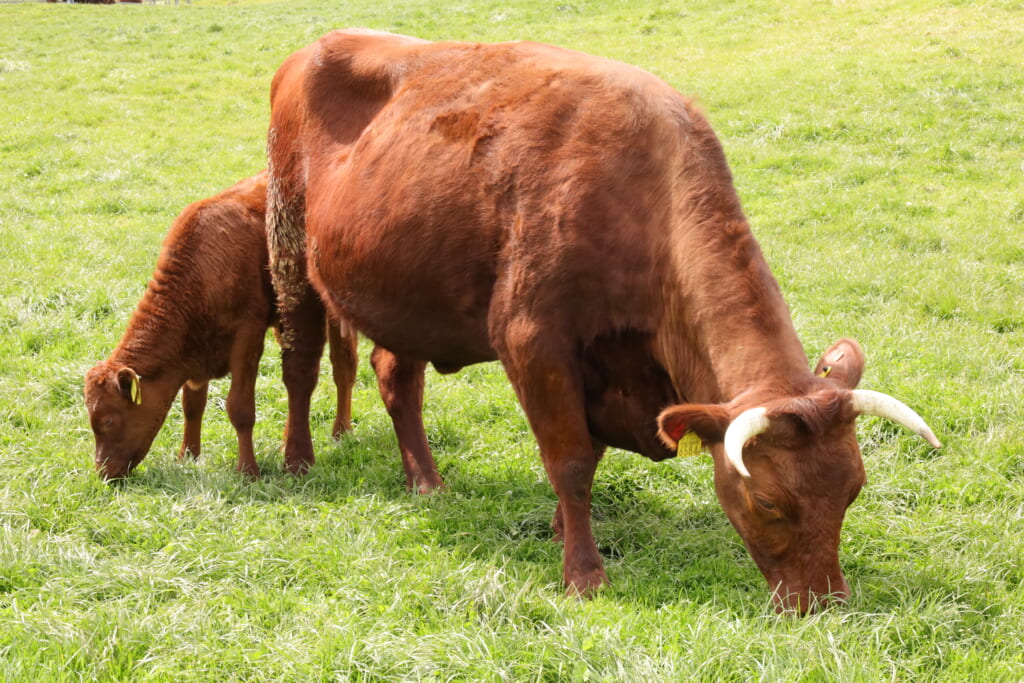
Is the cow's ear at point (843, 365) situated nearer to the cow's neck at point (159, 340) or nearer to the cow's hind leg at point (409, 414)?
the cow's hind leg at point (409, 414)

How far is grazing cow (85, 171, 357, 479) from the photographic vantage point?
22.0ft

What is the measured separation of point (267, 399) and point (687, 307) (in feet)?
14.8

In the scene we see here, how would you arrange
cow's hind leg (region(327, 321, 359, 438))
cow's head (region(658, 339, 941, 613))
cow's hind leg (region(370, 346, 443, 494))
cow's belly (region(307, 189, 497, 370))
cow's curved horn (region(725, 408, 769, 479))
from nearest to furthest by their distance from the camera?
1. cow's curved horn (region(725, 408, 769, 479))
2. cow's head (region(658, 339, 941, 613))
3. cow's belly (region(307, 189, 497, 370))
4. cow's hind leg (region(370, 346, 443, 494))
5. cow's hind leg (region(327, 321, 359, 438))

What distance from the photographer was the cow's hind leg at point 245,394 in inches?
267

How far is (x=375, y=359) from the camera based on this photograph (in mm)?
7121

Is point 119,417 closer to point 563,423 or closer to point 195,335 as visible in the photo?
point 195,335

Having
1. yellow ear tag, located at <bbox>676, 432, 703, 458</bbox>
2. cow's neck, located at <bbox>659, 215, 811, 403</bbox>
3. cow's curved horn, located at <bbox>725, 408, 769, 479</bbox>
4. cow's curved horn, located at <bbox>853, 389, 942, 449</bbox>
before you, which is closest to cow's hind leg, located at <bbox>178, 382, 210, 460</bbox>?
cow's neck, located at <bbox>659, 215, 811, 403</bbox>

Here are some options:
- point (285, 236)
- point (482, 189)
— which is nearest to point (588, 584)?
point (482, 189)

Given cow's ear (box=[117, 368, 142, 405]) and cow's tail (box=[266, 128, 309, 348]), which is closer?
cow's ear (box=[117, 368, 142, 405])

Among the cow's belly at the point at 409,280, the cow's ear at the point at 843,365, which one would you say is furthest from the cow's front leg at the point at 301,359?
the cow's ear at the point at 843,365

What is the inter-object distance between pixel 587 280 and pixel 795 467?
51.9 inches

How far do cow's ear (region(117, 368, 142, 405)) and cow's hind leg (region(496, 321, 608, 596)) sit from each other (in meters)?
2.83

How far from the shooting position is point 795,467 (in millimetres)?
4062

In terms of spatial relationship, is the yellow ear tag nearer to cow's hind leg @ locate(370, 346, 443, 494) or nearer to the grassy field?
the grassy field
